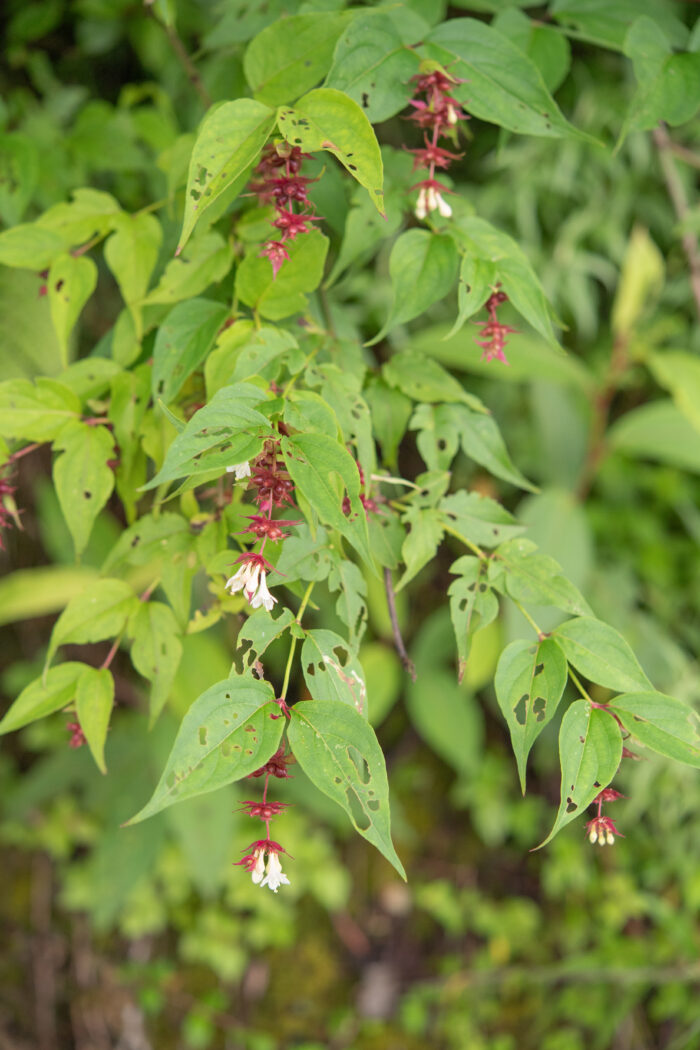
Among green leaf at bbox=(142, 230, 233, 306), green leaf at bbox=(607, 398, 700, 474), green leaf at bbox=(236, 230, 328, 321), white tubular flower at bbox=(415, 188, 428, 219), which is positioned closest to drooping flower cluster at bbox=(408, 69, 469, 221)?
white tubular flower at bbox=(415, 188, 428, 219)

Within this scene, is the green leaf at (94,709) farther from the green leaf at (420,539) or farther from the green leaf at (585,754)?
the green leaf at (585,754)

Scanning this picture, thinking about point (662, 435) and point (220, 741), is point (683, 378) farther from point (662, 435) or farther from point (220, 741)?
point (220, 741)

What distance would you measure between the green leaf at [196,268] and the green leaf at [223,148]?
0.16 metres

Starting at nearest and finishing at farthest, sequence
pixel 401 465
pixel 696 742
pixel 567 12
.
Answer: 1. pixel 696 742
2. pixel 567 12
3. pixel 401 465

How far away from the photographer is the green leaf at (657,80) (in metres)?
0.82

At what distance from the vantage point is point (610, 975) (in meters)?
1.85

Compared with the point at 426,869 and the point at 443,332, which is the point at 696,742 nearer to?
the point at 443,332

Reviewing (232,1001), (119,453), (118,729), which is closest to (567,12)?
(119,453)

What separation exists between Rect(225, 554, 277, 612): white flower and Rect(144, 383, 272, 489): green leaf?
8 centimetres

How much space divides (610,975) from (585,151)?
194 cm

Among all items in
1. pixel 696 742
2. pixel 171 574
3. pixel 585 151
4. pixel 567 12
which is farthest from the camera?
pixel 585 151

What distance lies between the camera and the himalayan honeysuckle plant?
0.61 m

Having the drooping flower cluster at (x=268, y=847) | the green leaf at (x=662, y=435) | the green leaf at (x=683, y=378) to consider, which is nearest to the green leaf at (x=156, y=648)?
the drooping flower cluster at (x=268, y=847)

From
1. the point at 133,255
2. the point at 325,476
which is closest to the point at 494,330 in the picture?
the point at 325,476
